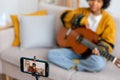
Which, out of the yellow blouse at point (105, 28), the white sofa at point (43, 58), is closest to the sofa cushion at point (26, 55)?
the white sofa at point (43, 58)

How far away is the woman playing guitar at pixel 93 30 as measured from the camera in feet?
5.60

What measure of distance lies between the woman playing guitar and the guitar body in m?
0.03

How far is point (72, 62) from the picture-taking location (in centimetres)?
178

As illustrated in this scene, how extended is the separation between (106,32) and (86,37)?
0.56ft

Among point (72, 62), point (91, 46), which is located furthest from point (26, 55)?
point (91, 46)

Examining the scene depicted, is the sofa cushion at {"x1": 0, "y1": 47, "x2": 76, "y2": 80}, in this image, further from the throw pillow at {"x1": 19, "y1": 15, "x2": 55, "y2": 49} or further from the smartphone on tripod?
the smartphone on tripod

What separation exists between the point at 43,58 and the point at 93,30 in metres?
0.49

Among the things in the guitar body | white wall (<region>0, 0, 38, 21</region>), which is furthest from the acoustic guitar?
white wall (<region>0, 0, 38, 21</region>)

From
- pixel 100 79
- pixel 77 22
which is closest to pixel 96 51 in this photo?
pixel 100 79

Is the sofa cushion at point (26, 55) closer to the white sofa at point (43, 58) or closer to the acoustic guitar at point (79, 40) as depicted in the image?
the white sofa at point (43, 58)

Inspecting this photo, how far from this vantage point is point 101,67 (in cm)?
168

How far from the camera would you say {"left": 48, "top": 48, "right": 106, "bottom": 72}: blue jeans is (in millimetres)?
1675

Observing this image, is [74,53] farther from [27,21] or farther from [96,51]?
[27,21]

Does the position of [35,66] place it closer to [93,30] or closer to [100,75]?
[100,75]
